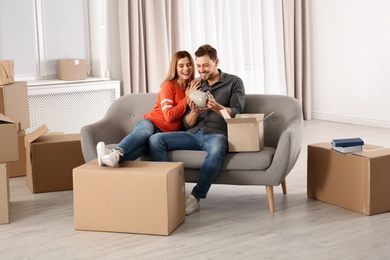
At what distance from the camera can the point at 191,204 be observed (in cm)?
401

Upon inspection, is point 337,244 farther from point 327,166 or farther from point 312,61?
point 312,61

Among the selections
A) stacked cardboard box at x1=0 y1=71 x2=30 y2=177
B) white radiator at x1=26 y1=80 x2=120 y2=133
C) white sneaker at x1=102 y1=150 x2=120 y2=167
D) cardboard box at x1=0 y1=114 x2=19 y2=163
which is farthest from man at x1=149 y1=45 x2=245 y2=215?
white radiator at x1=26 y1=80 x2=120 y2=133

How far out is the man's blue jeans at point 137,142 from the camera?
3.94 metres

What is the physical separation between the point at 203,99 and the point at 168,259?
45.6 inches

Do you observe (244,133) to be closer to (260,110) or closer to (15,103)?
(260,110)

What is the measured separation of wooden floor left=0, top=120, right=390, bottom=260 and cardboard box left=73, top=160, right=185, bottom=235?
6cm

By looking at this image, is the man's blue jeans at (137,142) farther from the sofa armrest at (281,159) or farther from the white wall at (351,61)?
the white wall at (351,61)

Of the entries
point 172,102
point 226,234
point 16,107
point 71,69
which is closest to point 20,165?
point 16,107

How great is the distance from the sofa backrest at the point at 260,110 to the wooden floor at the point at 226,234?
1.49ft

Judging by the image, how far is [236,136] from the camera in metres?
4.00

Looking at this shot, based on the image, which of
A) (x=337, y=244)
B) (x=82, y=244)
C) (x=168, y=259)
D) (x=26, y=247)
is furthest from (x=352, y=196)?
(x=26, y=247)

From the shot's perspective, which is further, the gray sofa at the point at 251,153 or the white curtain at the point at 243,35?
the white curtain at the point at 243,35

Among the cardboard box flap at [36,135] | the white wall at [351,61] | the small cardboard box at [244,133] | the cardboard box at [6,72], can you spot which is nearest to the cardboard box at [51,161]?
the cardboard box flap at [36,135]

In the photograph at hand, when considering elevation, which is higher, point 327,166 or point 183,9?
point 183,9
